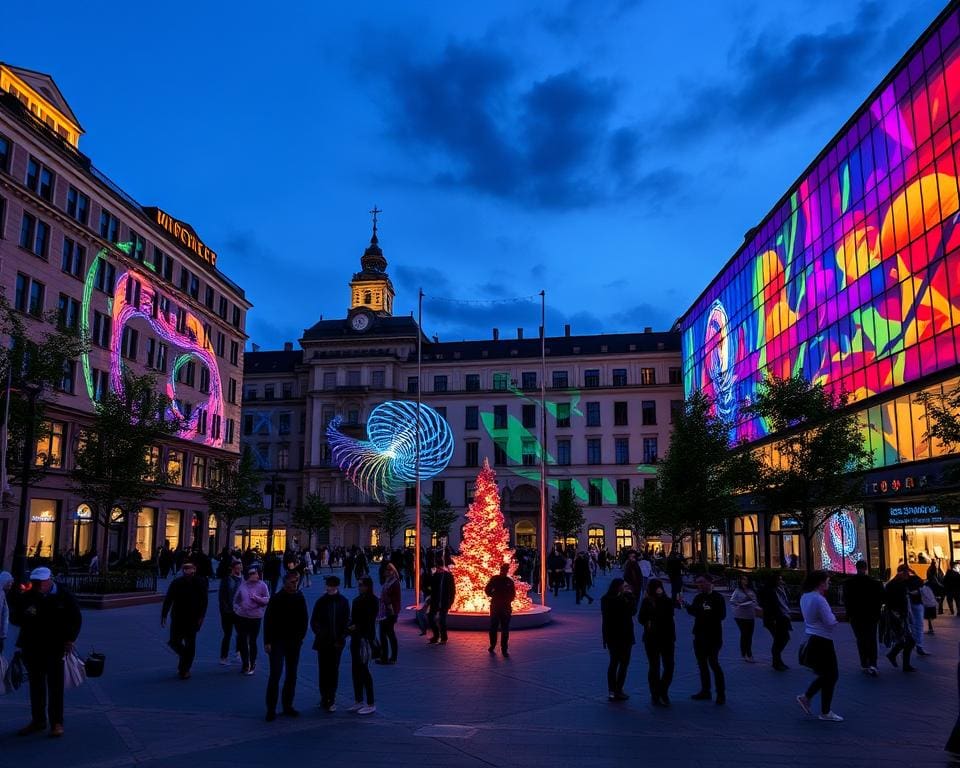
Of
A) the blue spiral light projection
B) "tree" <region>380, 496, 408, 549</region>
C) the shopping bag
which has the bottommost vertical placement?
the shopping bag

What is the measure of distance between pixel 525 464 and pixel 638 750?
7546 centimetres

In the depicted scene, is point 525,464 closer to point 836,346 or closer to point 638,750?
point 836,346

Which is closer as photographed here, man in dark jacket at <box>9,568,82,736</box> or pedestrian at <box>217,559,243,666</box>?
man in dark jacket at <box>9,568,82,736</box>

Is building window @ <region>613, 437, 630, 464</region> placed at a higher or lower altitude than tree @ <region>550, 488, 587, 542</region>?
higher

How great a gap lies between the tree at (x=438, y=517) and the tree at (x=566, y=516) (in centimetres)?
991

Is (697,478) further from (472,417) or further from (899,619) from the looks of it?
(472,417)

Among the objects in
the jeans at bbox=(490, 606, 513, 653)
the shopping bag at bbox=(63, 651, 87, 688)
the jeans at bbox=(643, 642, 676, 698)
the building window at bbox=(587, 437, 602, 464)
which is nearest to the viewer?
the shopping bag at bbox=(63, 651, 87, 688)

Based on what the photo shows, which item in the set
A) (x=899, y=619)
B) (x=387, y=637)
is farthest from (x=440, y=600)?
(x=899, y=619)

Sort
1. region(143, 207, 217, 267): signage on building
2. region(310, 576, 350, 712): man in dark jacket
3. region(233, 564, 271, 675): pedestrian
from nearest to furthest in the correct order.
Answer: region(310, 576, 350, 712): man in dark jacket
region(233, 564, 271, 675): pedestrian
region(143, 207, 217, 267): signage on building

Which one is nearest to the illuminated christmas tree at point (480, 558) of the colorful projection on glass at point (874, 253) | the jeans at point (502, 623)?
the jeans at point (502, 623)

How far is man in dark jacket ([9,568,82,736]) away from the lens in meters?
9.34

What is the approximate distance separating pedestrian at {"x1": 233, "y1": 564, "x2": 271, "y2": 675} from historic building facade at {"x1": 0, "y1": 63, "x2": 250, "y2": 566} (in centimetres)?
2089

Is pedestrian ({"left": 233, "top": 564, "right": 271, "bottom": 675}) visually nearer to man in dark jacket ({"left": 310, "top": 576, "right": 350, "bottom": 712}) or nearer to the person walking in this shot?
man in dark jacket ({"left": 310, "top": 576, "right": 350, "bottom": 712})

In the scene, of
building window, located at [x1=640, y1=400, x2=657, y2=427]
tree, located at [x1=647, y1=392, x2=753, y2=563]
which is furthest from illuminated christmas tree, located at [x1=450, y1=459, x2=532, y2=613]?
building window, located at [x1=640, y1=400, x2=657, y2=427]
